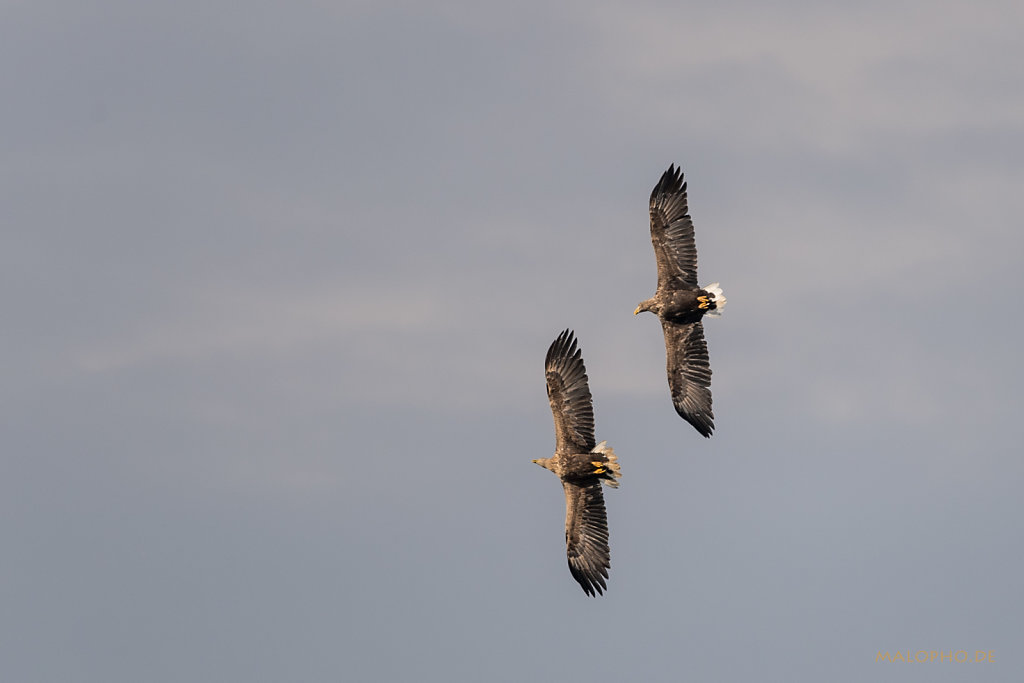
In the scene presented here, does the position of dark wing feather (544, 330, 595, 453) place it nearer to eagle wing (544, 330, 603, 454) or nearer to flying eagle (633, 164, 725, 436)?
eagle wing (544, 330, 603, 454)

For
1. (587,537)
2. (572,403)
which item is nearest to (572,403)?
(572,403)

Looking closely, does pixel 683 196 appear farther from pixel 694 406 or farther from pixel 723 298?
pixel 694 406

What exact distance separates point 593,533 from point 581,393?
184 inches

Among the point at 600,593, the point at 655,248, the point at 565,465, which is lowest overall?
the point at 600,593

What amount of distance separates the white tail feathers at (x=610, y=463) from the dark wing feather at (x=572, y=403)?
321 mm

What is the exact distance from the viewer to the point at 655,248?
5734cm

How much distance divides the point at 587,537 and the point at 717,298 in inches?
361

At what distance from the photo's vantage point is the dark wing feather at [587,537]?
5531cm

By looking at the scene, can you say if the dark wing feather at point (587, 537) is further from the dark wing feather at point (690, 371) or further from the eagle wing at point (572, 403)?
the dark wing feather at point (690, 371)

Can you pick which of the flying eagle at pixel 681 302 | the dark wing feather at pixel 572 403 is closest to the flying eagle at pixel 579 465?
the dark wing feather at pixel 572 403

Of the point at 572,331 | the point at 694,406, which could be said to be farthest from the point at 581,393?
the point at 694,406

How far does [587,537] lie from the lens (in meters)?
55.5

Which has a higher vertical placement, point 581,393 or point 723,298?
point 723,298

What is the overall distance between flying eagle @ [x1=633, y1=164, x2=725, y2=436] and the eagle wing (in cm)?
469
